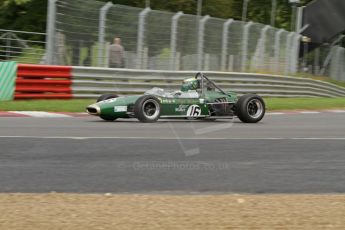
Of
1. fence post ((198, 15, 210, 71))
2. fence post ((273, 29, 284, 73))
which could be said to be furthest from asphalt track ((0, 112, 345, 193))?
fence post ((273, 29, 284, 73))

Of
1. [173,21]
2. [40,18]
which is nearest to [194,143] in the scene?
[173,21]

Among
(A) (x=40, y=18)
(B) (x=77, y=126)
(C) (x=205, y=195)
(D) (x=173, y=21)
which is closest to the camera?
(C) (x=205, y=195)

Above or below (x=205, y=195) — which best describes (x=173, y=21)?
above

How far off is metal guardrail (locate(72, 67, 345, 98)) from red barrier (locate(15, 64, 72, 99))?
22 cm

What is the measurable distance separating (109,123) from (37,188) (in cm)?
579

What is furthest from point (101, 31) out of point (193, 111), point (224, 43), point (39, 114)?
point (193, 111)

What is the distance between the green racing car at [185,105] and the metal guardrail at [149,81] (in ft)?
13.9

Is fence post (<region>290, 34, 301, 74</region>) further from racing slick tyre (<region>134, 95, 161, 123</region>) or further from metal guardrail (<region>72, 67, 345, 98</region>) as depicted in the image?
racing slick tyre (<region>134, 95, 161, 123</region>)

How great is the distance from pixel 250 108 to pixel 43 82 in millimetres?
5443

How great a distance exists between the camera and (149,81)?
693 inches

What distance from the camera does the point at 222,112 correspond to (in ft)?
40.4

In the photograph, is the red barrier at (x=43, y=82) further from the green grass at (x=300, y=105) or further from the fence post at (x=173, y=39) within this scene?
the green grass at (x=300, y=105)

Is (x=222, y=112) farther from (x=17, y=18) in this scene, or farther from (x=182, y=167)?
(x=17, y=18)

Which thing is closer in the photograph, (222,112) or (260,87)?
(222,112)
